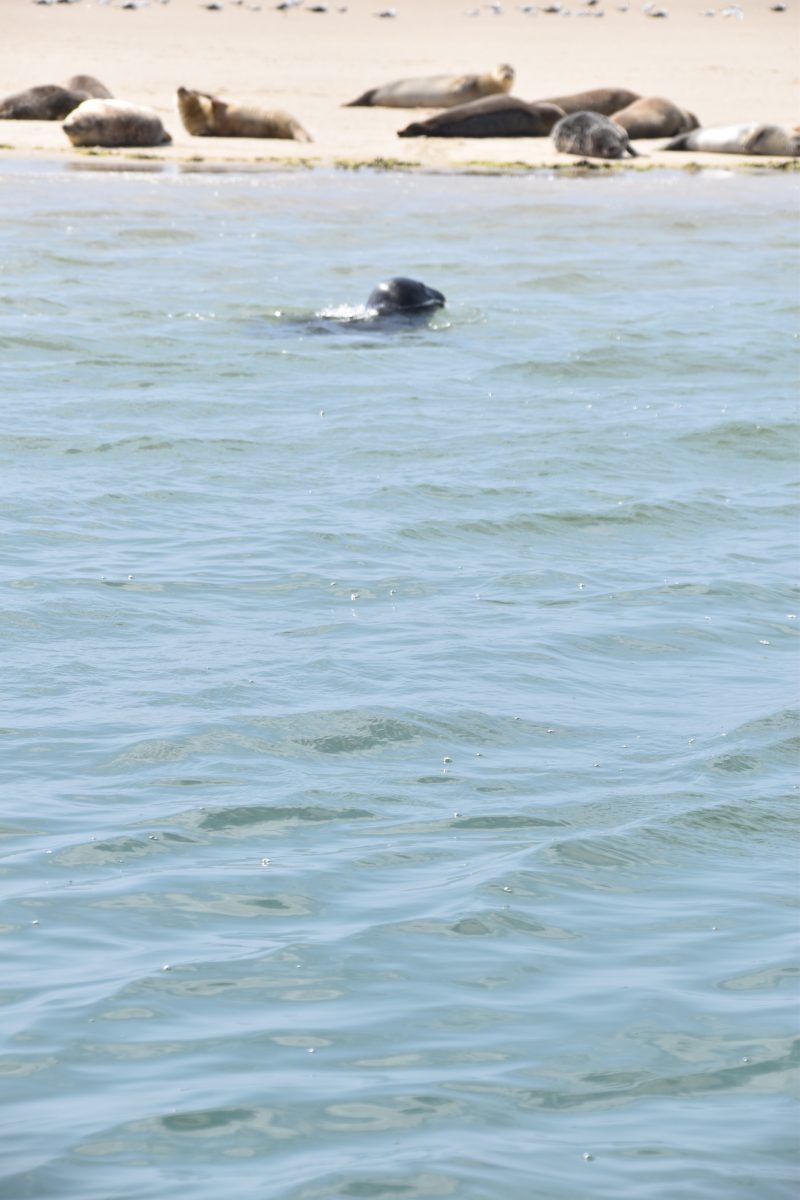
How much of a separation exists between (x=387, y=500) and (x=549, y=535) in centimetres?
77

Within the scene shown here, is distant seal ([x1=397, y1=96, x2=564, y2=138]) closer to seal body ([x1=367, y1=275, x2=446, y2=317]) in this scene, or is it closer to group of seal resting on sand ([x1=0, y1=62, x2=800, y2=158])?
group of seal resting on sand ([x1=0, y1=62, x2=800, y2=158])

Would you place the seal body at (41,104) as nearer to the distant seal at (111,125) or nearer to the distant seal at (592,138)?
the distant seal at (111,125)

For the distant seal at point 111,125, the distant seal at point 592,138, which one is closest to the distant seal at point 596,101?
the distant seal at point 592,138

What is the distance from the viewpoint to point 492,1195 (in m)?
3.07

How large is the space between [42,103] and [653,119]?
8177 millimetres

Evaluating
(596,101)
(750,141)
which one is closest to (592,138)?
(750,141)

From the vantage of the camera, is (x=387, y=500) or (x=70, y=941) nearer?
(x=70, y=941)

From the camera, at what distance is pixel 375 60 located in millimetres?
31391

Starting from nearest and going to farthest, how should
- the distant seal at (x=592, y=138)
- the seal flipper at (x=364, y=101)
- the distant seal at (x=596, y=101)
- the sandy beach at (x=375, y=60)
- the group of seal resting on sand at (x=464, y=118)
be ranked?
the group of seal resting on sand at (x=464, y=118)
the distant seal at (x=592, y=138)
the sandy beach at (x=375, y=60)
the distant seal at (x=596, y=101)
the seal flipper at (x=364, y=101)

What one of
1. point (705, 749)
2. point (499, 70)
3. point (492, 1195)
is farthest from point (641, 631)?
point (499, 70)

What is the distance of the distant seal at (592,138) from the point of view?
77.5 feet

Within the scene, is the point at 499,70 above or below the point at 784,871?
above

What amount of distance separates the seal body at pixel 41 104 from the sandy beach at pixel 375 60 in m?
0.22

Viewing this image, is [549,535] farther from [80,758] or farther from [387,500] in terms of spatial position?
[80,758]
